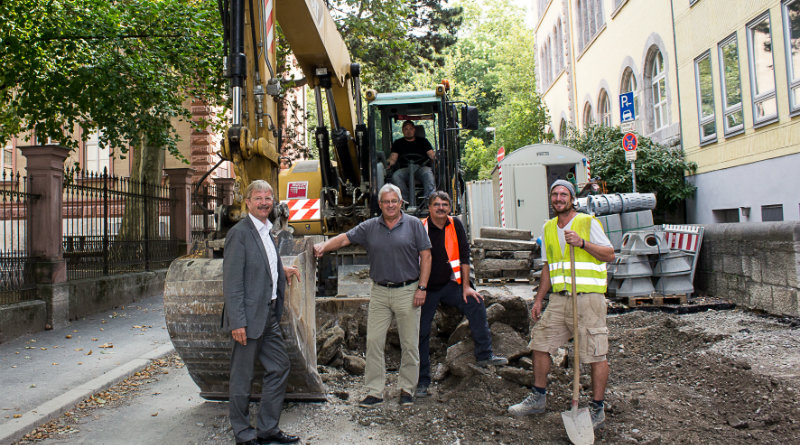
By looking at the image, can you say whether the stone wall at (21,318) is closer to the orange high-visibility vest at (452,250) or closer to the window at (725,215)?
the orange high-visibility vest at (452,250)

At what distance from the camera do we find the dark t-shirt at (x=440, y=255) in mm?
5746

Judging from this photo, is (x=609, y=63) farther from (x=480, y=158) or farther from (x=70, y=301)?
(x=70, y=301)

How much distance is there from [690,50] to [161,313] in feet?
40.6

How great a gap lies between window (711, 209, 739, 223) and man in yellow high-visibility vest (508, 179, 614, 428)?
9456 mm

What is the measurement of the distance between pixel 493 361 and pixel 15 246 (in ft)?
23.2

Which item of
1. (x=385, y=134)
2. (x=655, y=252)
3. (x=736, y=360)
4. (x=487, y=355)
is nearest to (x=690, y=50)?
(x=655, y=252)

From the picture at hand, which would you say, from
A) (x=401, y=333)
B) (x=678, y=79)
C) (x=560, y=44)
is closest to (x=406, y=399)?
(x=401, y=333)

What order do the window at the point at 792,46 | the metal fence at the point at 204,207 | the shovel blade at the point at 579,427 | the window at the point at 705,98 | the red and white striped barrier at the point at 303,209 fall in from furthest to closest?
the metal fence at the point at 204,207 → the window at the point at 705,98 → the window at the point at 792,46 → the red and white striped barrier at the point at 303,209 → the shovel blade at the point at 579,427

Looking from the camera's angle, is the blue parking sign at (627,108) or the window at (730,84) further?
the blue parking sign at (627,108)

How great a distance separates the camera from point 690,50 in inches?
564

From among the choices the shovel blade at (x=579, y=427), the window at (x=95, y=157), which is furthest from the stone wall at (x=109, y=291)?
the window at (x=95, y=157)

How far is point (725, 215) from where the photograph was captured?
1324 centimetres

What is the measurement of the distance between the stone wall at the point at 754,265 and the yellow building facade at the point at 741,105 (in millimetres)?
2311

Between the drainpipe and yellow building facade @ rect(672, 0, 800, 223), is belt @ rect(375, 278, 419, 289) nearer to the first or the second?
yellow building facade @ rect(672, 0, 800, 223)
